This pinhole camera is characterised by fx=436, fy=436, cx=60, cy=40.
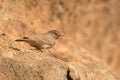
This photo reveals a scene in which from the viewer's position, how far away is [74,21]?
13.8m

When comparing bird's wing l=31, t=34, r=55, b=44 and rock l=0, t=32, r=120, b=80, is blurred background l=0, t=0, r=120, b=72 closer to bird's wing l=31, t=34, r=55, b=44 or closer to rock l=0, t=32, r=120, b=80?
bird's wing l=31, t=34, r=55, b=44

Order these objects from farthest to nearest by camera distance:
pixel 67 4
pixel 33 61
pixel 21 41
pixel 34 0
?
Answer: pixel 67 4 < pixel 34 0 < pixel 21 41 < pixel 33 61

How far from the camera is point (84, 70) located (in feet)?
27.6

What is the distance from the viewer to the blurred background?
9.73 m

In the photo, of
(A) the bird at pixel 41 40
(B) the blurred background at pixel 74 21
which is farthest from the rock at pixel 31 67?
(B) the blurred background at pixel 74 21

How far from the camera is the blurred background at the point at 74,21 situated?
973 centimetres

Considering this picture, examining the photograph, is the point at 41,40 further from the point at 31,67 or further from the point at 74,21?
the point at 74,21

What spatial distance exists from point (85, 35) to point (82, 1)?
136 centimetres

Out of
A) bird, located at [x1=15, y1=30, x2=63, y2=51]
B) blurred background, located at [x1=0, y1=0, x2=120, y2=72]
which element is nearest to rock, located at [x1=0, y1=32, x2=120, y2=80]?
bird, located at [x1=15, y1=30, x2=63, y2=51]

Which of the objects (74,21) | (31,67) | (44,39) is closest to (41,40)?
(44,39)

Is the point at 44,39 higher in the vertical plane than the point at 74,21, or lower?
higher

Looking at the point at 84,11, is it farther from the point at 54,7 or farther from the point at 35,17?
the point at 35,17

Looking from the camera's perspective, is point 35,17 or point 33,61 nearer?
point 33,61

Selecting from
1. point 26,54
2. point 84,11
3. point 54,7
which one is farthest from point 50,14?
point 26,54
